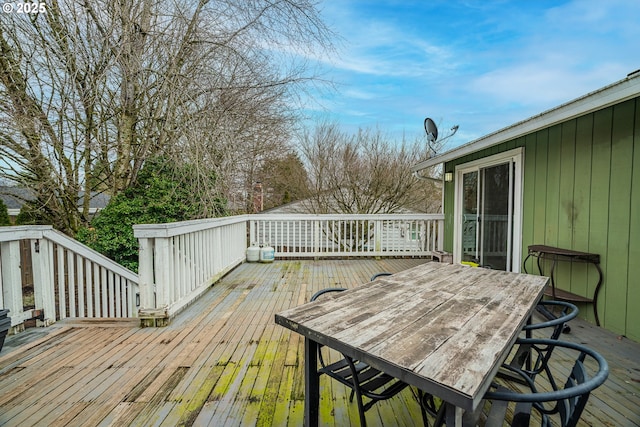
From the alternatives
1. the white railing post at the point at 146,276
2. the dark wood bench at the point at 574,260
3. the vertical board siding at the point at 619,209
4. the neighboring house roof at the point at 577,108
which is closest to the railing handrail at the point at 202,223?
the white railing post at the point at 146,276

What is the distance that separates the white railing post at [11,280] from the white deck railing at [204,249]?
3.16ft

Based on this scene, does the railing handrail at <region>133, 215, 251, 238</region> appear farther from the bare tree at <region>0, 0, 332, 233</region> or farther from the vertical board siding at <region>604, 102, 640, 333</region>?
the vertical board siding at <region>604, 102, 640, 333</region>

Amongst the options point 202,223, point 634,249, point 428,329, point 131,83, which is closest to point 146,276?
point 202,223

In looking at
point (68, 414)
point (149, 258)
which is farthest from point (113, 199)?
point (68, 414)

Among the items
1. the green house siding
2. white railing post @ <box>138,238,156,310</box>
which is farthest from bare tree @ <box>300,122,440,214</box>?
white railing post @ <box>138,238,156,310</box>

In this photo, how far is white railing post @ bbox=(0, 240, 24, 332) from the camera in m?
2.56

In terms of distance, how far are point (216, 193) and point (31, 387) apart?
322 centimetres

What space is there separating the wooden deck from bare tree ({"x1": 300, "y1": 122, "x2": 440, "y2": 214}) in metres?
6.55

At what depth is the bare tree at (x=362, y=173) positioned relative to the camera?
929 centimetres

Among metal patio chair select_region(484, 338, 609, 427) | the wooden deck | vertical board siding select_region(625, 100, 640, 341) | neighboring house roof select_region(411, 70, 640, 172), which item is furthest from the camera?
vertical board siding select_region(625, 100, 640, 341)

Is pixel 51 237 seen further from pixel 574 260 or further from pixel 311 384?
pixel 574 260

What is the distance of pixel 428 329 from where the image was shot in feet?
4.04

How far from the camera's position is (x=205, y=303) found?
362 cm

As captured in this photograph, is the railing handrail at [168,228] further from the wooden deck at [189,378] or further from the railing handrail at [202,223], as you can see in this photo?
the wooden deck at [189,378]
